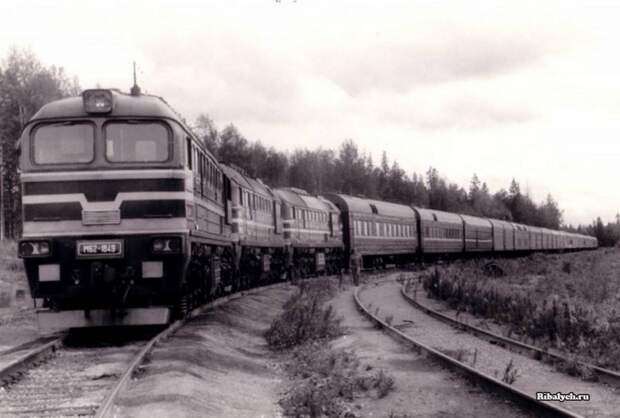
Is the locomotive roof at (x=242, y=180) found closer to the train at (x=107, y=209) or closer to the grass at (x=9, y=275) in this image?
the train at (x=107, y=209)

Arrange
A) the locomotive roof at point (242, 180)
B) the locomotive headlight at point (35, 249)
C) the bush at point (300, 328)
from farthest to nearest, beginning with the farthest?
the locomotive roof at point (242, 180), the bush at point (300, 328), the locomotive headlight at point (35, 249)

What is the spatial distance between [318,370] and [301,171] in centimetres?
9296

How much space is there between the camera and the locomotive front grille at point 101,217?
34.7 feet

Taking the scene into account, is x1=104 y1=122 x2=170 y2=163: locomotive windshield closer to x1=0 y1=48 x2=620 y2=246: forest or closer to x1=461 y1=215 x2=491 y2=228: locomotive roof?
x1=0 y1=48 x2=620 y2=246: forest

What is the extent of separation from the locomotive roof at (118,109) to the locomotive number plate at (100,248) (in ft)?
6.22

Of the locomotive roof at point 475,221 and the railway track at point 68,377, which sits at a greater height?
the locomotive roof at point 475,221

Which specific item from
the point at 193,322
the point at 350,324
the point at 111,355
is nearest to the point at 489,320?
the point at 350,324

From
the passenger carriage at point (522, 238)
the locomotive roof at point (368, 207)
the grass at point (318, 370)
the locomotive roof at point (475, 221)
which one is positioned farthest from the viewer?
the passenger carriage at point (522, 238)

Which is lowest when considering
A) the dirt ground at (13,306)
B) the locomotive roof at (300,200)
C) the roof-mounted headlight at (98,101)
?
the dirt ground at (13,306)

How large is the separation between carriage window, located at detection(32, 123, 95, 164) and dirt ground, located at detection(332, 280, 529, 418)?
4955 mm

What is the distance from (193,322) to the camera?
44.1 ft

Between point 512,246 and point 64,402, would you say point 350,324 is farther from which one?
point 512,246

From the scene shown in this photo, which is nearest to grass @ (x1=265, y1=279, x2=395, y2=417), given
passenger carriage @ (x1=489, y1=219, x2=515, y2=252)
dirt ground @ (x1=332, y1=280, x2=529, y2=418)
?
dirt ground @ (x1=332, y1=280, x2=529, y2=418)

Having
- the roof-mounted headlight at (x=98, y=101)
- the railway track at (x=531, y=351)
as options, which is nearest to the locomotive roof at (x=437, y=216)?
the railway track at (x=531, y=351)
